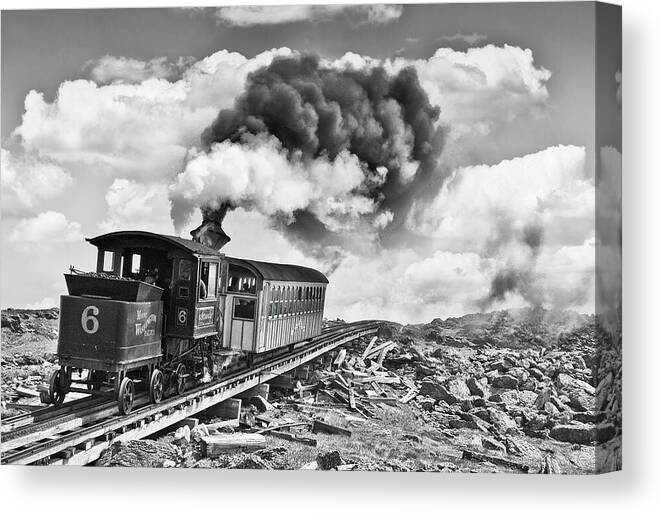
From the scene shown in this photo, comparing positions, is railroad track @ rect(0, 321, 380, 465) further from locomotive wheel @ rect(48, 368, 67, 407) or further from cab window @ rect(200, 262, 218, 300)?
cab window @ rect(200, 262, 218, 300)

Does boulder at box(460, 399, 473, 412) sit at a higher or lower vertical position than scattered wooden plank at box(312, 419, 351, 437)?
higher

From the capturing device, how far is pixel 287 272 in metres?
10.4

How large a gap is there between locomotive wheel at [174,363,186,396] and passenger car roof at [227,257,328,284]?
1639 mm

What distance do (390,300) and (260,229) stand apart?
2.04 metres

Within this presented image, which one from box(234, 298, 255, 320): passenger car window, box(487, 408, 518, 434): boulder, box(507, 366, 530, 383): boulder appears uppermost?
box(234, 298, 255, 320): passenger car window

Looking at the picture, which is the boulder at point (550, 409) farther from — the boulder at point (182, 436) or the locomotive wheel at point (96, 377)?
the locomotive wheel at point (96, 377)

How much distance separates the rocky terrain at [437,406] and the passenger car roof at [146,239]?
132 cm

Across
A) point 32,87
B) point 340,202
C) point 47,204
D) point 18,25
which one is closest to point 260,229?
point 340,202

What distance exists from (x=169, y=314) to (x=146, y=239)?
104 centimetres

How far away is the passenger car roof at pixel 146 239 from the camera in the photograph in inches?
394

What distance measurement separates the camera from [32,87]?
10.5 m

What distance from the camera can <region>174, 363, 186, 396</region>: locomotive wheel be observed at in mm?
10320

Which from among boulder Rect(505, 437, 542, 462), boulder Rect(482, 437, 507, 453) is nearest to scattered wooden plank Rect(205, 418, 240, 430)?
boulder Rect(482, 437, 507, 453)

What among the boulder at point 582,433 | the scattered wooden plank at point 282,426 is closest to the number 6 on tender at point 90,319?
the scattered wooden plank at point 282,426
